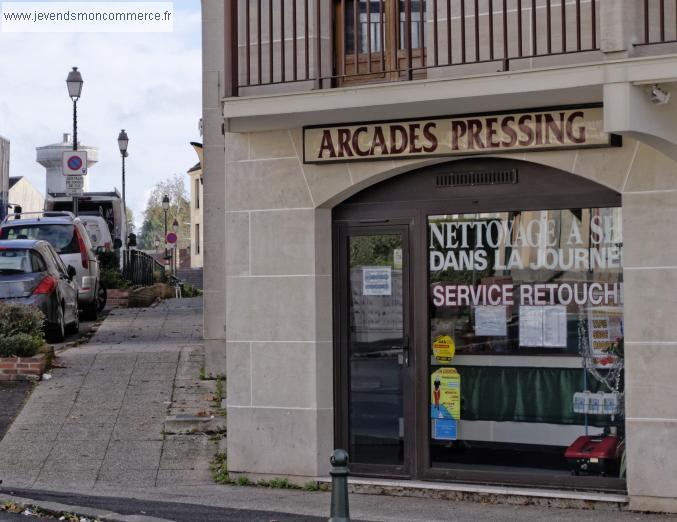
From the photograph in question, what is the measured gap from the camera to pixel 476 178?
33.8ft

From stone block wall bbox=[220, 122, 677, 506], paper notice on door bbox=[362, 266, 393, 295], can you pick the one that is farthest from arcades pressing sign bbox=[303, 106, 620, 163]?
paper notice on door bbox=[362, 266, 393, 295]

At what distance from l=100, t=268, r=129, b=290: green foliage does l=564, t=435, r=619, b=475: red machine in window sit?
62.6 feet

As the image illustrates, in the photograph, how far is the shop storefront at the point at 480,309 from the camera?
9891 mm

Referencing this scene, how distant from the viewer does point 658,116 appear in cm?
884

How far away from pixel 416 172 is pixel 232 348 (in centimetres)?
229

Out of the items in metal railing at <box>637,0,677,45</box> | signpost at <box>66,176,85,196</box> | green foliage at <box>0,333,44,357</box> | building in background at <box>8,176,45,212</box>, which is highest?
building in background at <box>8,176,45,212</box>

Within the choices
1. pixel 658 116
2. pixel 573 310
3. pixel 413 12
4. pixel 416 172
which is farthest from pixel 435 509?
pixel 413 12

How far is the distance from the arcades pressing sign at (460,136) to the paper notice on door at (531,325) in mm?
1348

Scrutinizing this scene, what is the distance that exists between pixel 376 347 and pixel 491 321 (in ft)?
3.47

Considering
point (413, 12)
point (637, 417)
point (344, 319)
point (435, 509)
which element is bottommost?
point (435, 509)

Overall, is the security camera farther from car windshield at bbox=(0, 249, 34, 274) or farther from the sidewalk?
car windshield at bbox=(0, 249, 34, 274)

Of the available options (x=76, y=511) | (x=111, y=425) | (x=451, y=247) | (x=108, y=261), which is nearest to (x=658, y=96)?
(x=451, y=247)

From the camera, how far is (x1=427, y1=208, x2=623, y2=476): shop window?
9898 millimetres

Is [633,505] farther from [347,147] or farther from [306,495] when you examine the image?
[347,147]
